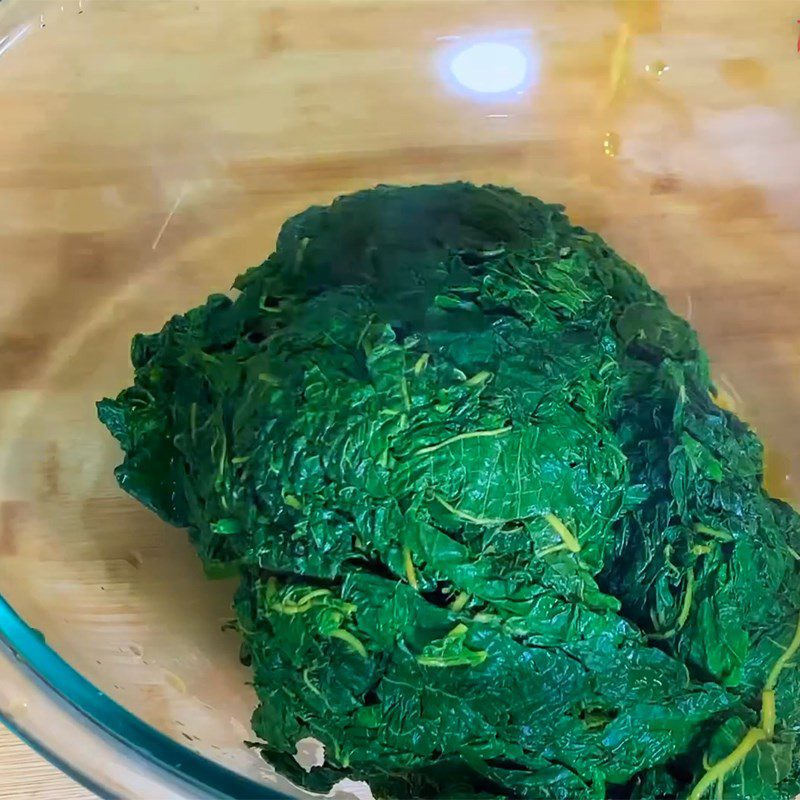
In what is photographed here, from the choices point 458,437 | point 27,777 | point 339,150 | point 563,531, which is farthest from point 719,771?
point 339,150

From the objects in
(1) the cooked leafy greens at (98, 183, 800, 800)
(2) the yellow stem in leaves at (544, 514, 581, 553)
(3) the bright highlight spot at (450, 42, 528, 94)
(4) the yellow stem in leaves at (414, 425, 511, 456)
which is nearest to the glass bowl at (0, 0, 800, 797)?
Answer: (3) the bright highlight spot at (450, 42, 528, 94)

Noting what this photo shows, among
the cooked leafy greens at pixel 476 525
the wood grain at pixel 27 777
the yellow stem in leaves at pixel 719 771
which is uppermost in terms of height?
the cooked leafy greens at pixel 476 525

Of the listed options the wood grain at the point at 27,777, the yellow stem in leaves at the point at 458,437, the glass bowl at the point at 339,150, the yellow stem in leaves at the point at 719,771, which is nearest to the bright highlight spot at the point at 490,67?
the glass bowl at the point at 339,150

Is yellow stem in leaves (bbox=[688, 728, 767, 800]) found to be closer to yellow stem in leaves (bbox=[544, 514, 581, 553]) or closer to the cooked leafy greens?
the cooked leafy greens

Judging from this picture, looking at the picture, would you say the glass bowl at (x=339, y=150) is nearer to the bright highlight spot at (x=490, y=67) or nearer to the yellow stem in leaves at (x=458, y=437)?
the bright highlight spot at (x=490, y=67)

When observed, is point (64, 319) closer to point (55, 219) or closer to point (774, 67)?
point (55, 219)

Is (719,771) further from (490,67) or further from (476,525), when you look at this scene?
(490,67)
